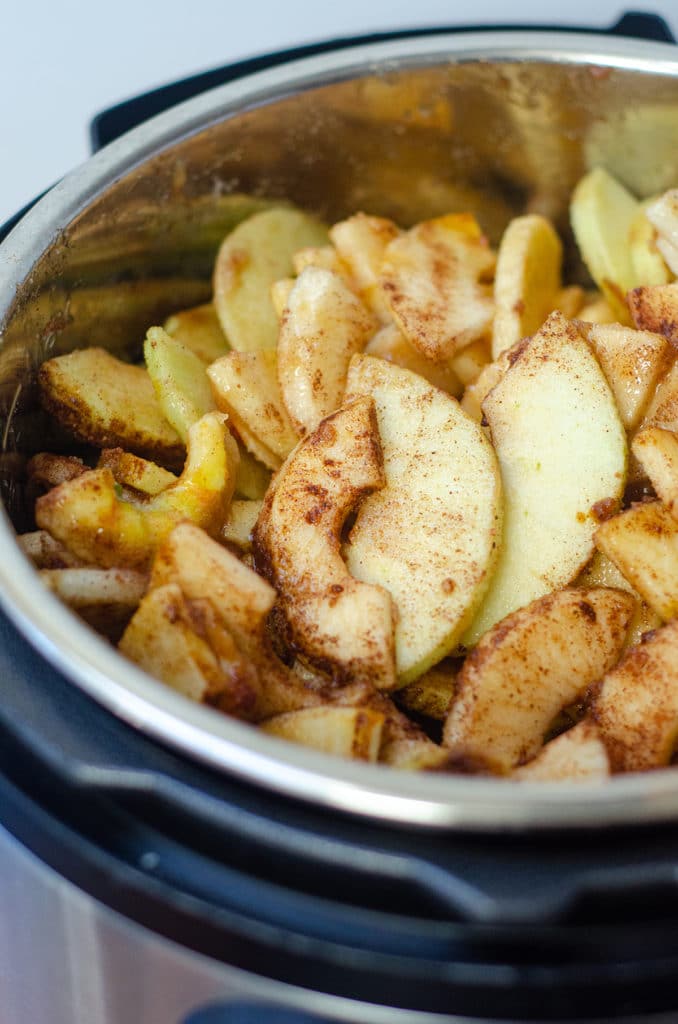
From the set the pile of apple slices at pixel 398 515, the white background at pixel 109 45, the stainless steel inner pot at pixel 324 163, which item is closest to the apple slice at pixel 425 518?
the pile of apple slices at pixel 398 515

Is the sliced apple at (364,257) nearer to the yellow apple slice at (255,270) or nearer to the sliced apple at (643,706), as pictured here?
the yellow apple slice at (255,270)

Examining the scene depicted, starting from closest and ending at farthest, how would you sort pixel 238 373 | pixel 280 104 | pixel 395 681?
pixel 395 681 → pixel 238 373 → pixel 280 104

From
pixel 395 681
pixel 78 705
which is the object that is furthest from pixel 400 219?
pixel 78 705

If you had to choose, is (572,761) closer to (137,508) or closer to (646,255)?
(137,508)

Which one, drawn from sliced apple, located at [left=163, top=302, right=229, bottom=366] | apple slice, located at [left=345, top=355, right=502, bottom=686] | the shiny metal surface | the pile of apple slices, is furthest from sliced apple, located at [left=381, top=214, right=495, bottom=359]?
the shiny metal surface

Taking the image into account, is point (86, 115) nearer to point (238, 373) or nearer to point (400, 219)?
point (400, 219)

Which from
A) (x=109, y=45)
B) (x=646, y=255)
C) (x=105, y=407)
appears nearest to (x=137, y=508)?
(x=105, y=407)
